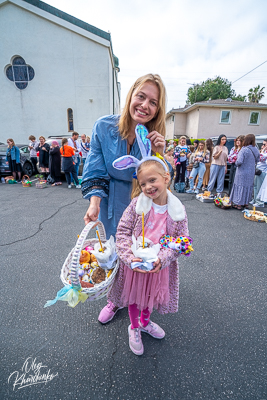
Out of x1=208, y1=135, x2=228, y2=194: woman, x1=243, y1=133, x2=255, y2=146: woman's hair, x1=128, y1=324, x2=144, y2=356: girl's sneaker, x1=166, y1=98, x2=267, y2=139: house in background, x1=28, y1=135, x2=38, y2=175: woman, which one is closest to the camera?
x1=128, y1=324, x2=144, y2=356: girl's sneaker

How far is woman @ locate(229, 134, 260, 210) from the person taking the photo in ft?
15.3

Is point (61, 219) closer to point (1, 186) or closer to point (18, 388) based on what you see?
point (18, 388)

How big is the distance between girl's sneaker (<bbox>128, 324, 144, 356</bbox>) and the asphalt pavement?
4cm

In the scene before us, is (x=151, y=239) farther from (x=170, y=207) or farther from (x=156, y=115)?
(x=156, y=115)

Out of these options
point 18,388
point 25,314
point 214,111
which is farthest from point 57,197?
point 214,111

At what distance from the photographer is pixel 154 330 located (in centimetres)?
169

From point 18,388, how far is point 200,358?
1341 mm

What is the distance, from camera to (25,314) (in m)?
1.91

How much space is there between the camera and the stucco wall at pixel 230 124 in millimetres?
18531

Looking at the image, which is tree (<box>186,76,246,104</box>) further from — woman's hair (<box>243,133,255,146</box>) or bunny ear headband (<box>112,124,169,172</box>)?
bunny ear headband (<box>112,124,169,172</box>)

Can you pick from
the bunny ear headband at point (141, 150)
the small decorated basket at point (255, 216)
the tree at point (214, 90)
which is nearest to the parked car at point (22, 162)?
the bunny ear headband at point (141, 150)

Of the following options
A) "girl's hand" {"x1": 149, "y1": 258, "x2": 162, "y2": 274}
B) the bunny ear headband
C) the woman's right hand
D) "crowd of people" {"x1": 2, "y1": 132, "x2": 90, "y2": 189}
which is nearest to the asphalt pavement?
"girl's hand" {"x1": 149, "y1": 258, "x2": 162, "y2": 274}

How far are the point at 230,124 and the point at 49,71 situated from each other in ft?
53.7
